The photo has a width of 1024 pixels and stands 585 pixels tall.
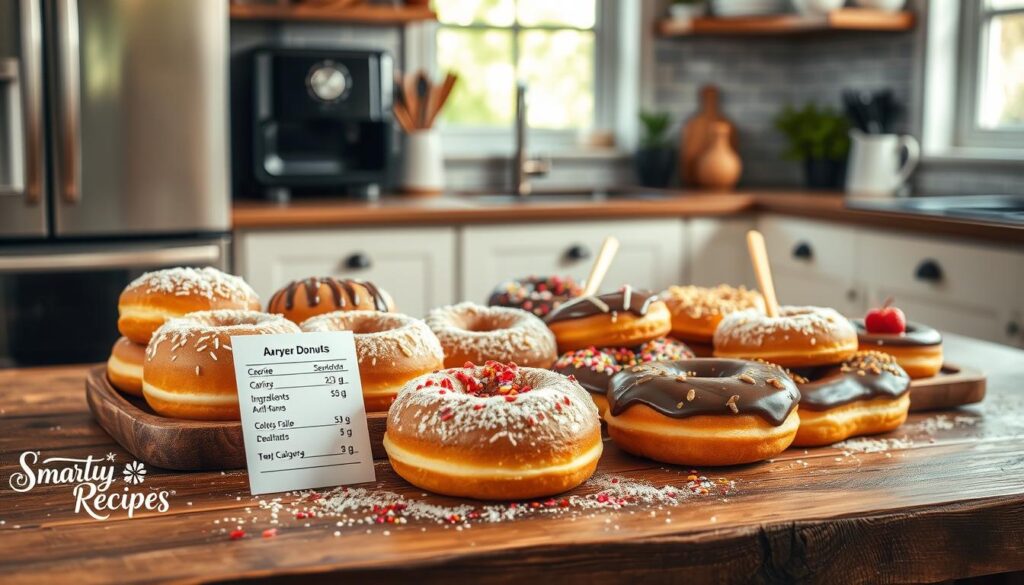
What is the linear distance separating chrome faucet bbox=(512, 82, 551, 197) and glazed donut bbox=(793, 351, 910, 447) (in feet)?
8.60

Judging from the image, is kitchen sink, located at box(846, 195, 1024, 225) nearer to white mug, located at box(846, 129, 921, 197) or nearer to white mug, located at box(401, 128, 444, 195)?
white mug, located at box(846, 129, 921, 197)

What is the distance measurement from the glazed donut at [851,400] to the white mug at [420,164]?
260cm

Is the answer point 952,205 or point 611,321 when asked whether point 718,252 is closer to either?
point 952,205

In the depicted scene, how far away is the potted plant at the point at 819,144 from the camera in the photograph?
158 inches

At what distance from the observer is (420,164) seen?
3852 millimetres

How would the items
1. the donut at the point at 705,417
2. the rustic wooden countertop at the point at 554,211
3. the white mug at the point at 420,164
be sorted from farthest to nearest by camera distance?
the white mug at the point at 420,164
the rustic wooden countertop at the point at 554,211
the donut at the point at 705,417

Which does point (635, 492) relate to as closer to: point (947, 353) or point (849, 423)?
point (849, 423)

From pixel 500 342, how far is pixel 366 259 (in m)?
1.92

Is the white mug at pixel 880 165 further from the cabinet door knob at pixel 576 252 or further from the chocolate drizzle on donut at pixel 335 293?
the chocolate drizzle on donut at pixel 335 293

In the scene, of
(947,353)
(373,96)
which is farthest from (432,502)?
(373,96)

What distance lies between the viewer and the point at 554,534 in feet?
3.20

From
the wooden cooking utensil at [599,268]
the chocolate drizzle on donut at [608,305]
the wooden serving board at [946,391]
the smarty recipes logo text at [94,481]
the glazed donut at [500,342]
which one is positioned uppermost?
the wooden cooking utensil at [599,268]

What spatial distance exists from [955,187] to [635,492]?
9.33 ft

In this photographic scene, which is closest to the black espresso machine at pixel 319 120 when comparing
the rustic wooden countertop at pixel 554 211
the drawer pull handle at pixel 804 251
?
the rustic wooden countertop at pixel 554 211
